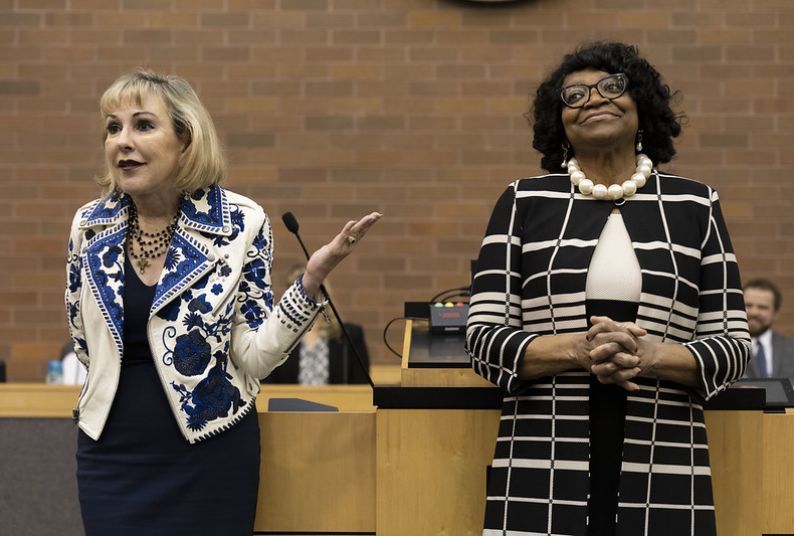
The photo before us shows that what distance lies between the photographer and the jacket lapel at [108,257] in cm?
212

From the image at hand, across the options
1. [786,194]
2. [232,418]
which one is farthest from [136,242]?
[786,194]

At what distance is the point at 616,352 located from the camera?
1.91 m

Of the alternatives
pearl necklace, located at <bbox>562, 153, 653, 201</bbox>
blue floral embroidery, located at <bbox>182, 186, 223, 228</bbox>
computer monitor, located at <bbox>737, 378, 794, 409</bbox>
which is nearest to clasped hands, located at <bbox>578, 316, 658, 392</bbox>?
pearl necklace, located at <bbox>562, 153, 653, 201</bbox>

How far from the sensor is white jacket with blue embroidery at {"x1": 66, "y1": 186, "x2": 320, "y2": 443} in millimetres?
2117

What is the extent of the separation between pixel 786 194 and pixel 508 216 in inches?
148

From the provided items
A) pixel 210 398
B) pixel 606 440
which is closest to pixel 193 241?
pixel 210 398

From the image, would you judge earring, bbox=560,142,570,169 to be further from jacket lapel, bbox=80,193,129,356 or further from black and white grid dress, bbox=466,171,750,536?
jacket lapel, bbox=80,193,129,356

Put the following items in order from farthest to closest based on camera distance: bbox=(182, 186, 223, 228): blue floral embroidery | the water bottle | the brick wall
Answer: the brick wall
the water bottle
bbox=(182, 186, 223, 228): blue floral embroidery

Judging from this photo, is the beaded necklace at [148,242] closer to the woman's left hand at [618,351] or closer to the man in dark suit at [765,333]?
the woman's left hand at [618,351]

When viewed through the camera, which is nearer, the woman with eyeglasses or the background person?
the woman with eyeglasses

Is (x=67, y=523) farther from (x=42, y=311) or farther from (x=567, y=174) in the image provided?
(x=42, y=311)

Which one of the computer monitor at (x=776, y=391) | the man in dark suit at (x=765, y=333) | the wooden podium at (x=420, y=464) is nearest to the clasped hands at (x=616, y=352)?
the wooden podium at (x=420, y=464)

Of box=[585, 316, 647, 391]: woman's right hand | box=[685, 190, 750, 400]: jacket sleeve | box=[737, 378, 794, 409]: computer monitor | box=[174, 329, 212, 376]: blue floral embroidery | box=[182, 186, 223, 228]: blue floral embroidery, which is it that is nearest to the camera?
box=[585, 316, 647, 391]: woman's right hand

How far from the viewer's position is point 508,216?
2102mm
